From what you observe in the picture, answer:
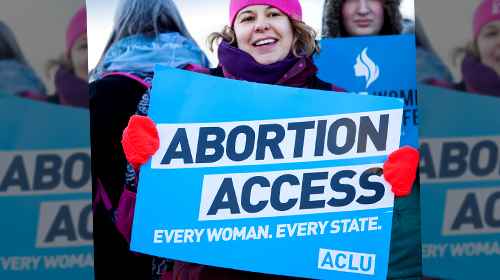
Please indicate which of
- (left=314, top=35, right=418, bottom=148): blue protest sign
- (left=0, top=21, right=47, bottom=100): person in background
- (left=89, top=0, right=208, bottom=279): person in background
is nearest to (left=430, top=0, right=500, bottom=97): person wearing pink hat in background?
(left=314, top=35, right=418, bottom=148): blue protest sign

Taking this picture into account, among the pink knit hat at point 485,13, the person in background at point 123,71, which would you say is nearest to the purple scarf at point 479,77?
the pink knit hat at point 485,13

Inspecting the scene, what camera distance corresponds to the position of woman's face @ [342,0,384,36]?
3883 mm

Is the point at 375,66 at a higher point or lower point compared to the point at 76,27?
lower

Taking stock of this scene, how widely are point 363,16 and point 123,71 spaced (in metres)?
1.10

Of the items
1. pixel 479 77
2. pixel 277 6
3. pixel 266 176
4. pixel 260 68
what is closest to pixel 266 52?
pixel 260 68

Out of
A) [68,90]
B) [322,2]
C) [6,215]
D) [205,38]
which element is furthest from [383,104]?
[6,215]

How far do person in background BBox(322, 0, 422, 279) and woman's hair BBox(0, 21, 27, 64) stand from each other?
135cm

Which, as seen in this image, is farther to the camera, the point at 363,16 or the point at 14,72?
the point at 363,16

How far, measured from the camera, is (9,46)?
3768 mm

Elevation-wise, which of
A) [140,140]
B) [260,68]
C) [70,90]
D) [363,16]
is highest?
[363,16]

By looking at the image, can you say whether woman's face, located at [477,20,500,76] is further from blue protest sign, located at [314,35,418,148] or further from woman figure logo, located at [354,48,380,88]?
woman figure logo, located at [354,48,380,88]

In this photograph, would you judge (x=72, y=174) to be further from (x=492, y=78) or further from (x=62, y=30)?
(x=492, y=78)

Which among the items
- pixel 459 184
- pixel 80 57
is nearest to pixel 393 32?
pixel 459 184

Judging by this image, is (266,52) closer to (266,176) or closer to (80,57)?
(266,176)
